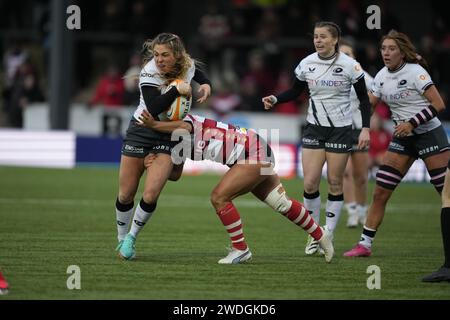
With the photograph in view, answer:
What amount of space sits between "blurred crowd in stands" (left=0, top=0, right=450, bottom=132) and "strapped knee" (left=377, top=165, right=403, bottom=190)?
41.0 feet

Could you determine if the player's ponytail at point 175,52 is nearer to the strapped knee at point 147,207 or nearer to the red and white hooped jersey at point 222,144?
the red and white hooped jersey at point 222,144

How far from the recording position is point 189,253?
10.7 meters

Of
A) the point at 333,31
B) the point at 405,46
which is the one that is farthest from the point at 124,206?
the point at 405,46

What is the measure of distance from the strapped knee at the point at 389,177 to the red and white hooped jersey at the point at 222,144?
4.67 feet

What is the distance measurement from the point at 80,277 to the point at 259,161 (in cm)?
209

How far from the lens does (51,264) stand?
9.56 m

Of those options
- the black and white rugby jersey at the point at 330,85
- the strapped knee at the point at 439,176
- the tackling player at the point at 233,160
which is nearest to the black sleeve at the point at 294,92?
the black and white rugby jersey at the point at 330,85

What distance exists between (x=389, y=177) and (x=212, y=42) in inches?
628

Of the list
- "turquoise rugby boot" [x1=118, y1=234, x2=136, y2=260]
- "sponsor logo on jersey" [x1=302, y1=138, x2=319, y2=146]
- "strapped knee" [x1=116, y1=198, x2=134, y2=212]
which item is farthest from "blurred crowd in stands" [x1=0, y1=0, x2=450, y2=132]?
"turquoise rugby boot" [x1=118, y1=234, x2=136, y2=260]

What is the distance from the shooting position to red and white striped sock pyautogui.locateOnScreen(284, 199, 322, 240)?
384 inches

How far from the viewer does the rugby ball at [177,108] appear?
378 inches

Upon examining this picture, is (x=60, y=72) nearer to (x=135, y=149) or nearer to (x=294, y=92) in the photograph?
(x=294, y=92)

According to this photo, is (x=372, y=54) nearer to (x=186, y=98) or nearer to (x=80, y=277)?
(x=186, y=98)
